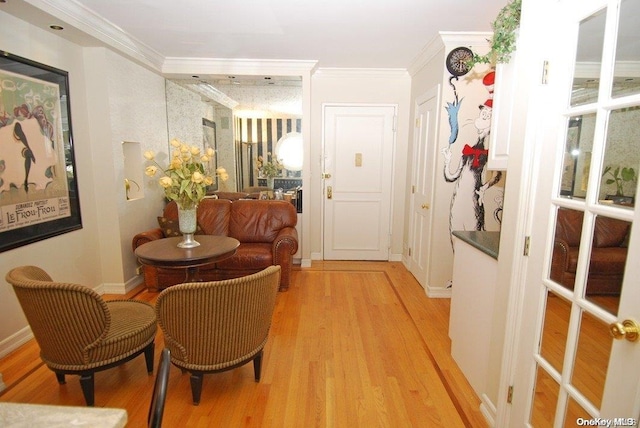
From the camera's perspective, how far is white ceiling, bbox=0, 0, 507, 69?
2498mm

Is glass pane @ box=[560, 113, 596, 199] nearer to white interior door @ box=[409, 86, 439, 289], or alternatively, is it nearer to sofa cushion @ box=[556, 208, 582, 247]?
sofa cushion @ box=[556, 208, 582, 247]

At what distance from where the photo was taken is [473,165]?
328 cm

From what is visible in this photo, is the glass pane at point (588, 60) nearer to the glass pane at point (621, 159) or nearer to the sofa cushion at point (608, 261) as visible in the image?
the glass pane at point (621, 159)

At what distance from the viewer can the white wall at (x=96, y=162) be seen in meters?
2.58

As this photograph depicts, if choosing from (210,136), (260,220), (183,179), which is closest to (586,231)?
(183,179)

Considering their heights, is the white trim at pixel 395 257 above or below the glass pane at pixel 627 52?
below

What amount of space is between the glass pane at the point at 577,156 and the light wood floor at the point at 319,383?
4.56 feet

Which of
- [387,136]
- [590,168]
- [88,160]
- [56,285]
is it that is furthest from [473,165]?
[88,160]

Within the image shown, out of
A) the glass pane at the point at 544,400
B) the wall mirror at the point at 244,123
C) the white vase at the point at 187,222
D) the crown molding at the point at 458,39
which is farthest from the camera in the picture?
the wall mirror at the point at 244,123

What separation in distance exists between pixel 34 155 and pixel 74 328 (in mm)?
1683

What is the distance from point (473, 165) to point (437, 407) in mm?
2314

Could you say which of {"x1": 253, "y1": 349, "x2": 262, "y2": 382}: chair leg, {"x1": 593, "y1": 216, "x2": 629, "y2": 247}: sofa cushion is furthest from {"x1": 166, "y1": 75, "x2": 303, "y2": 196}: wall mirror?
{"x1": 593, "y1": 216, "x2": 629, "y2": 247}: sofa cushion

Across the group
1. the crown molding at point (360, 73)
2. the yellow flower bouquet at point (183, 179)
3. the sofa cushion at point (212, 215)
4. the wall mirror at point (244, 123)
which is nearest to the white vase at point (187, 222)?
the yellow flower bouquet at point (183, 179)
